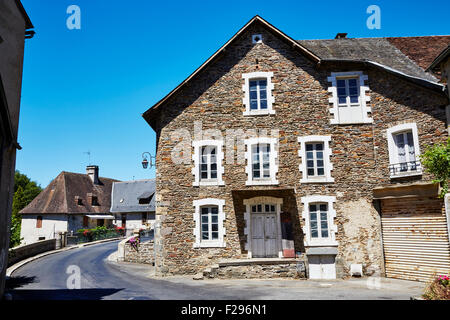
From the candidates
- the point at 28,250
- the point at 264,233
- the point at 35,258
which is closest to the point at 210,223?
the point at 264,233

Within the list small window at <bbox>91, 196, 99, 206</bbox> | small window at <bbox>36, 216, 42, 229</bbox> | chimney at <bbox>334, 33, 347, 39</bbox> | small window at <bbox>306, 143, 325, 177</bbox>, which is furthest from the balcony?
small window at <bbox>91, 196, 99, 206</bbox>

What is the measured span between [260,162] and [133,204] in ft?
96.4

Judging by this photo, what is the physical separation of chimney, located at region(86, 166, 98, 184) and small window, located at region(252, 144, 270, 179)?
3444 cm

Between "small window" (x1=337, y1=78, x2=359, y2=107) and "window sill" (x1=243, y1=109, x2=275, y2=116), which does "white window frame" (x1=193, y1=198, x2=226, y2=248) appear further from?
"small window" (x1=337, y1=78, x2=359, y2=107)

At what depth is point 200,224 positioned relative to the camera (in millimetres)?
13672

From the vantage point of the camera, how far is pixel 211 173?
1402 cm

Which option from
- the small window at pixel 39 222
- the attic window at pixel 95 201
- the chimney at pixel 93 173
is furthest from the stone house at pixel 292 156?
the chimney at pixel 93 173

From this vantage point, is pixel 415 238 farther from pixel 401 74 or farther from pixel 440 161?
pixel 401 74

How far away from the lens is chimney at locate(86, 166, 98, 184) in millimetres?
43281

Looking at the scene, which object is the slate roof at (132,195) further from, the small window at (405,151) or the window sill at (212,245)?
the small window at (405,151)

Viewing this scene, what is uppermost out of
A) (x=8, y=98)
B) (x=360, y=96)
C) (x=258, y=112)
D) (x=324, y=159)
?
(x=360, y=96)

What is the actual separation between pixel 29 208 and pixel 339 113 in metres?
34.5

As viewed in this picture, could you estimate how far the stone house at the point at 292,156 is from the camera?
12.6 m

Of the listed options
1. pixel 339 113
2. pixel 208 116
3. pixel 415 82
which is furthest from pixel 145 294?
pixel 415 82
